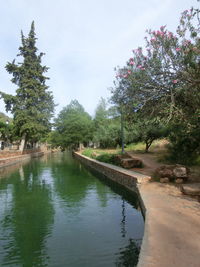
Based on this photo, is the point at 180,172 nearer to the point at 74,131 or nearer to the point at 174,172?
the point at 174,172

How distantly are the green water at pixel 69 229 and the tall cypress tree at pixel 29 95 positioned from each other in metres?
24.3

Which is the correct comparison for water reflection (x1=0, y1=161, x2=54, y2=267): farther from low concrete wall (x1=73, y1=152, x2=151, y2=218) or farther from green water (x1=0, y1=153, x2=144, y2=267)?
low concrete wall (x1=73, y1=152, x2=151, y2=218)

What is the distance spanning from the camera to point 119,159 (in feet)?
61.7

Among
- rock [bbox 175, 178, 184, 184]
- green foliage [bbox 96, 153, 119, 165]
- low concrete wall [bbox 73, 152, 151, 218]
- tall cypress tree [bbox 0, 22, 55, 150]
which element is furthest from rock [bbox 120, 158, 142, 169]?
tall cypress tree [bbox 0, 22, 55, 150]

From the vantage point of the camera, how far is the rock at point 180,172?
10812 millimetres

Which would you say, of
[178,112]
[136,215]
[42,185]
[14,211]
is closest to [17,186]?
[42,185]

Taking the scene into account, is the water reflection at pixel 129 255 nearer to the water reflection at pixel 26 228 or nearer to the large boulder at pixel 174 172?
the water reflection at pixel 26 228

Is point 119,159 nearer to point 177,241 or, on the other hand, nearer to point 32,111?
point 177,241

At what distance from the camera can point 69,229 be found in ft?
25.1

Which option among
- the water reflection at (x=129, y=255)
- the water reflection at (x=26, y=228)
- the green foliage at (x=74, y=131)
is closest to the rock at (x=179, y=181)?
the water reflection at (x=129, y=255)

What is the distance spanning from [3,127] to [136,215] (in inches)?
1334

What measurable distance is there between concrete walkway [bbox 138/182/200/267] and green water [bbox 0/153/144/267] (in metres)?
0.84

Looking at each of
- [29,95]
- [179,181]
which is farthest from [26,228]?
[29,95]

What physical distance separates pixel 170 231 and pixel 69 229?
11.4 feet
